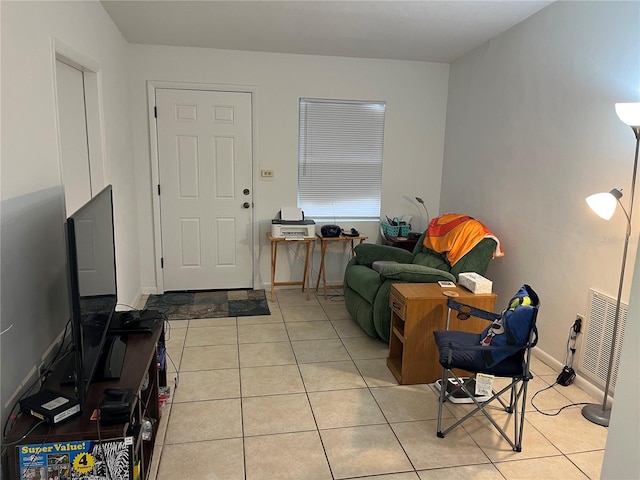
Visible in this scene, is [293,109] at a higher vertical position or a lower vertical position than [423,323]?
higher

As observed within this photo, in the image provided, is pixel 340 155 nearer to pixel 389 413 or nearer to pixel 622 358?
pixel 389 413

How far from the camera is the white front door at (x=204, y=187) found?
449 centimetres

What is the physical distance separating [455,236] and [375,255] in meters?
0.73

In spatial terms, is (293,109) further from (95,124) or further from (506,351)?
(506,351)

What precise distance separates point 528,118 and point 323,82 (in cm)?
204

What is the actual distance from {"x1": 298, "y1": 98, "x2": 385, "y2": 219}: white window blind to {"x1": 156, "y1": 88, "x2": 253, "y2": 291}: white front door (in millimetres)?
591

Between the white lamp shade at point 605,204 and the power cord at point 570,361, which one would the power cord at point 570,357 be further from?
the white lamp shade at point 605,204

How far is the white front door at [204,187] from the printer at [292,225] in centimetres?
40

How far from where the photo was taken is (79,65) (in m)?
2.83

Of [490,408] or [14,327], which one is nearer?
[14,327]

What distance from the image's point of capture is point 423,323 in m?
2.89

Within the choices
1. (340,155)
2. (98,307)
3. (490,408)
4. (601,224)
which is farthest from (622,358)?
(340,155)

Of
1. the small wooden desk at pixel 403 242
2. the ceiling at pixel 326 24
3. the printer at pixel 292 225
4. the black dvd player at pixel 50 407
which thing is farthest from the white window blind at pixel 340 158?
the black dvd player at pixel 50 407

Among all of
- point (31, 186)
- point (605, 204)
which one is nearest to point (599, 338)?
point (605, 204)
